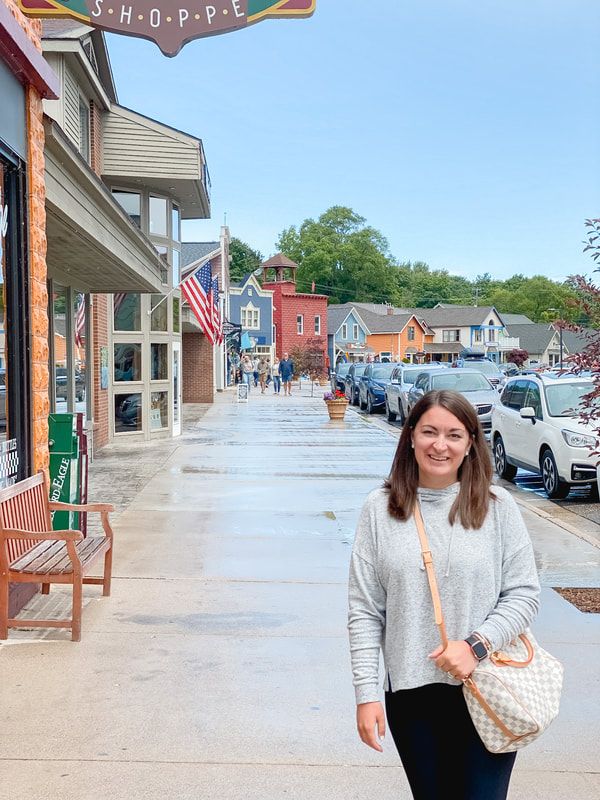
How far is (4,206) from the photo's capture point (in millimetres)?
6012

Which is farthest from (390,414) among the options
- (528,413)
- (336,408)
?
(528,413)

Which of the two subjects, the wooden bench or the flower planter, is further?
the flower planter

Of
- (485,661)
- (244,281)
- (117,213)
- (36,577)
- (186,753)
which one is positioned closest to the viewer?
(485,661)

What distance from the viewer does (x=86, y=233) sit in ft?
29.2

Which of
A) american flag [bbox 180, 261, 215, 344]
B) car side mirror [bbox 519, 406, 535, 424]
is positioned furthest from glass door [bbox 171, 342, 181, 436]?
car side mirror [bbox 519, 406, 535, 424]

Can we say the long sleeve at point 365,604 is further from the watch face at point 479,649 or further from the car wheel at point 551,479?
the car wheel at point 551,479

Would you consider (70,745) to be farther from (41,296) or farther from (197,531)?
(197,531)

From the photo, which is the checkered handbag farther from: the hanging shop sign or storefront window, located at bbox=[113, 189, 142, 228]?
storefront window, located at bbox=[113, 189, 142, 228]

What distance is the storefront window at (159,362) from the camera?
18562 millimetres

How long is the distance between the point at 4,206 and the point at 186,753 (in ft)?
12.4

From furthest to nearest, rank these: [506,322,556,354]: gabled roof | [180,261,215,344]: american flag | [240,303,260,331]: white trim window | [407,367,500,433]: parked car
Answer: [506,322,556,354]: gabled roof < [240,303,260,331]: white trim window < [407,367,500,433]: parked car < [180,261,215,344]: american flag

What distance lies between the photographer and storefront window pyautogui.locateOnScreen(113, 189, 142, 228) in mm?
17734

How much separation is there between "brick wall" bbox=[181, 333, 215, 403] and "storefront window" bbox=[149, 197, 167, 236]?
15.1 m

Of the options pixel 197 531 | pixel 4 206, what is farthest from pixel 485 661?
pixel 197 531
